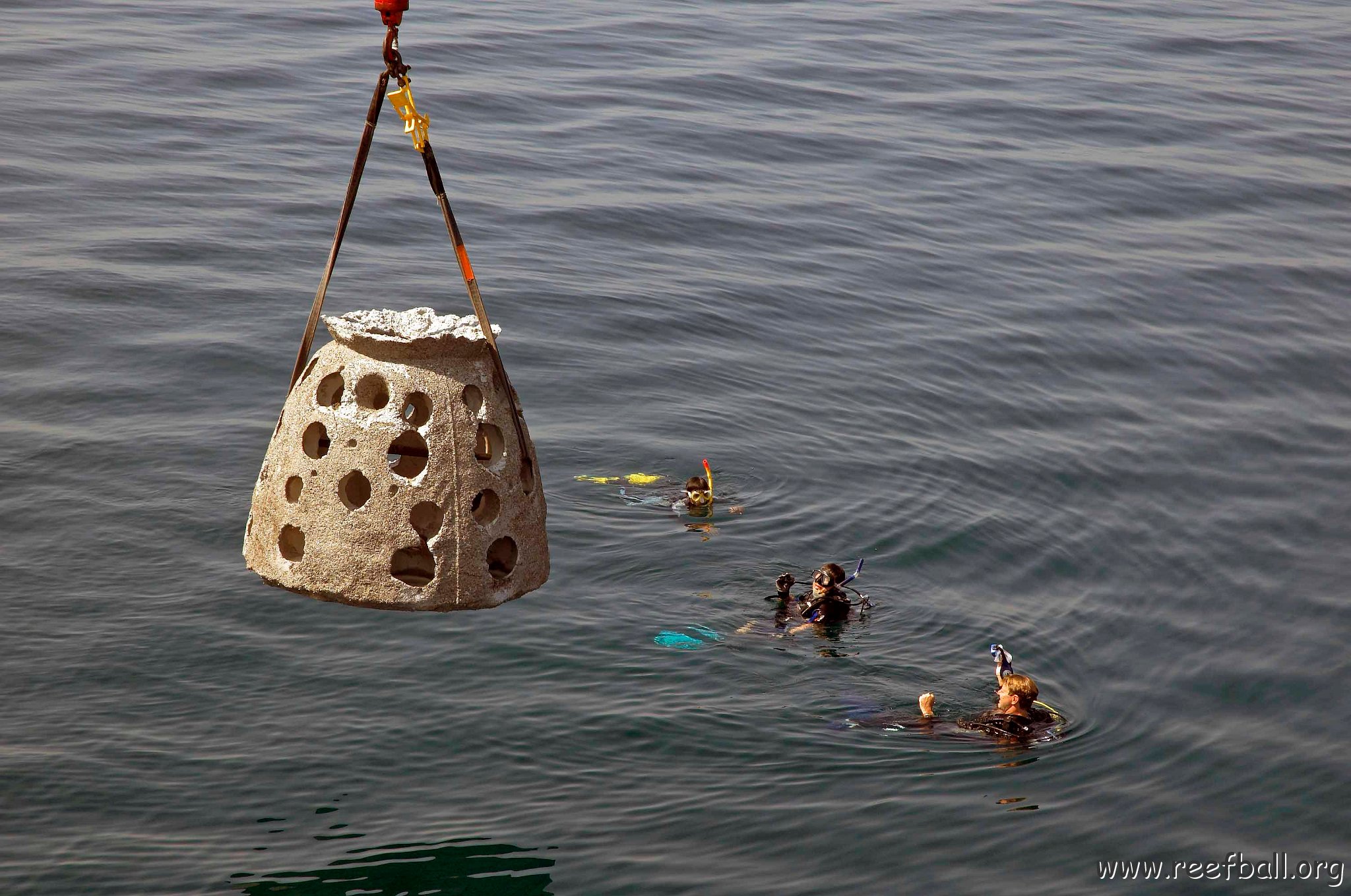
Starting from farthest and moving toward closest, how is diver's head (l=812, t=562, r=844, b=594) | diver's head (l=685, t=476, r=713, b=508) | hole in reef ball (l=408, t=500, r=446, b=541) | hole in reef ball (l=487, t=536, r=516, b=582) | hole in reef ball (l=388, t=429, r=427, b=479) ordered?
1. diver's head (l=685, t=476, r=713, b=508)
2. diver's head (l=812, t=562, r=844, b=594)
3. hole in reef ball (l=388, t=429, r=427, b=479)
4. hole in reef ball (l=408, t=500, r=446, b=541)
5. hole in reef ball (l=487, t=536, r=516, b=582)

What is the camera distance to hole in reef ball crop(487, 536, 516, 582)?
8617 mm

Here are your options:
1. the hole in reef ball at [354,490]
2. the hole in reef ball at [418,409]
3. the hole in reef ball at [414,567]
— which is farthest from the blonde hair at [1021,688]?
the hole in reef ball at [354,490]

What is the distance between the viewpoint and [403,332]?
8.61m

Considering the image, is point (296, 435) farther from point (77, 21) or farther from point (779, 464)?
point (77, 21)

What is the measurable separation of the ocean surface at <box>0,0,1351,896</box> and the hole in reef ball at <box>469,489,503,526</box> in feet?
7.25

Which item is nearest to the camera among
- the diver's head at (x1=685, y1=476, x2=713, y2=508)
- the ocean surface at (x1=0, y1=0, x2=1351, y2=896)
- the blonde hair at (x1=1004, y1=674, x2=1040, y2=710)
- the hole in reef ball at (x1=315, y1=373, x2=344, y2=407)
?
the hole in reef ball at (x1=315, y1=373, x2=344, y2=407)

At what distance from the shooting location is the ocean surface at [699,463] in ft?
32.1

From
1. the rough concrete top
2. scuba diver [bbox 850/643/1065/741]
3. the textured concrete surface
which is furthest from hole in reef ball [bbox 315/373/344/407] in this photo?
scuba diver [bbox 850/643/1065/741]

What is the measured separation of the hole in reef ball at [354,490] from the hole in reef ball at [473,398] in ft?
2.30

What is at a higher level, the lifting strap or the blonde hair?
the lifting strap

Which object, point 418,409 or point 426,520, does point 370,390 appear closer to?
point 418,409

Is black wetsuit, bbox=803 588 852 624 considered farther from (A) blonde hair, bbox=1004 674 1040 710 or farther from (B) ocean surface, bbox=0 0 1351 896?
(A) blonde hair, bbox=1004 674 1040 710

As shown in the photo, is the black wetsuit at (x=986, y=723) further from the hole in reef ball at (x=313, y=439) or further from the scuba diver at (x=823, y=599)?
the hole in reef ball at (x=313, y=439)

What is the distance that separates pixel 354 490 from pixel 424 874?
238 cm
